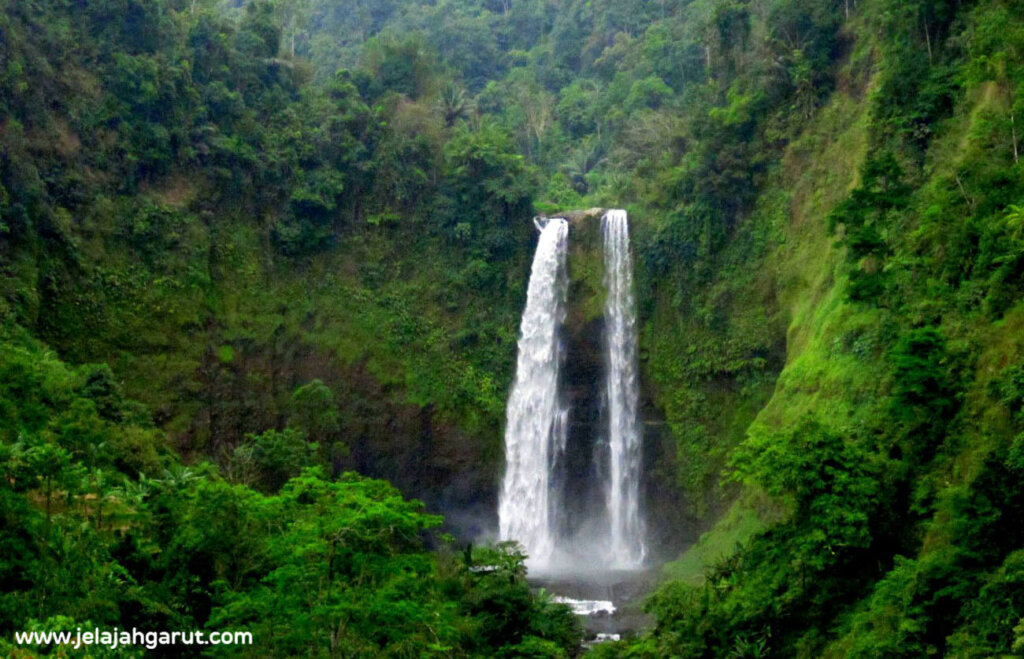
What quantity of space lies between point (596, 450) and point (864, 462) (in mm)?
16790

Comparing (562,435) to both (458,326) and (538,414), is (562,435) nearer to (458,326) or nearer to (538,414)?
(538,414)

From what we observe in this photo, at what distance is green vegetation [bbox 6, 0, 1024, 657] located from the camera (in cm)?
1416

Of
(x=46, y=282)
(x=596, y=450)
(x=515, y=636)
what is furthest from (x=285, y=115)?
(x=515, y=636)

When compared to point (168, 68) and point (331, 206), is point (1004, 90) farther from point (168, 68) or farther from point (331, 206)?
point (168, 68)

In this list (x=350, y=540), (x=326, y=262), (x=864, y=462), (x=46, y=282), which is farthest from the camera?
(x=326, y=262)

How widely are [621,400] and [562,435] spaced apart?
2.31m

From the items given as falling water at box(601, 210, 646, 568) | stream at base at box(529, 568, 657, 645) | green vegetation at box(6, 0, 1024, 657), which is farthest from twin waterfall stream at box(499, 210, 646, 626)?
stream at base at box(529, 568, 657, 645)

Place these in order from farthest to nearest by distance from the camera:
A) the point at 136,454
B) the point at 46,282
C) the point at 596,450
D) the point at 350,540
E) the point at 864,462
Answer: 1. the point at 596,450
2. the point at 46,282
3. the point at 136,454
4. the point at 864,462
5. the point at 350,540

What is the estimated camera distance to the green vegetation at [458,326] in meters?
14.2

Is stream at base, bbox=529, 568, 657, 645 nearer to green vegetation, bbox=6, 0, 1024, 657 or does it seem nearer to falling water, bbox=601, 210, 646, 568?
green vegetation, bbox=6, 0, 1024, 657

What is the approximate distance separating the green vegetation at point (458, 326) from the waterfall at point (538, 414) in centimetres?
72

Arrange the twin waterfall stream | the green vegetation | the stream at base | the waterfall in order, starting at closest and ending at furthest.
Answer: the green vegetation → the stream at base → the twin waterfall stream → the waterfall

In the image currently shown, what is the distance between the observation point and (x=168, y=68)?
34469 millimetres

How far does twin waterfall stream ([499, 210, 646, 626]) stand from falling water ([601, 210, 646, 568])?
0.03m
